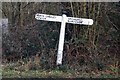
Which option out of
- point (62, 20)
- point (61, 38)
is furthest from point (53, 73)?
point (62, 20)

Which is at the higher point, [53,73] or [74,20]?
[74,20]

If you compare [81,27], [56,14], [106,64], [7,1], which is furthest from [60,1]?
[106,64]

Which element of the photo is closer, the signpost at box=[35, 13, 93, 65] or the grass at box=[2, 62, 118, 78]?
the grass at box=[2, 62, 118, 78]

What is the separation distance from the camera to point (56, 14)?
739cm

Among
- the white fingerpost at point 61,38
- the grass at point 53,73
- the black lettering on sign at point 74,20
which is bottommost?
the grass at point 53,73

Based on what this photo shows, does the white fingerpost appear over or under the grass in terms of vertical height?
over

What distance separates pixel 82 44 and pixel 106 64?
0.77m

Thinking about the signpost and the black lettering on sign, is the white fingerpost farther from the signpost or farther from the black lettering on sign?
the black lettering on sign

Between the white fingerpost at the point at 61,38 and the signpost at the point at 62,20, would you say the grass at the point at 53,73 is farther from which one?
the signpost at the point at 62,20

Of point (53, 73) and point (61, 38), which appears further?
point (61, 38)

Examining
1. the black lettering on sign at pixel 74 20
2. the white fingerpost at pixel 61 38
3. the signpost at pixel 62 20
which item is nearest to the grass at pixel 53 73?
the white fingerpost at pixel 61 38

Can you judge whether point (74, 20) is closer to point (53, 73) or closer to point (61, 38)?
point (61, 38)

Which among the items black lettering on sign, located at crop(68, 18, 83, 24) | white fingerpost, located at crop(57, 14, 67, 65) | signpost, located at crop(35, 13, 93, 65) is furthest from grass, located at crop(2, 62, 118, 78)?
black lettering on sign, located at crop(68, 18, 83, 24)

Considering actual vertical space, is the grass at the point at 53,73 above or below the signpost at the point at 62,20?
below
